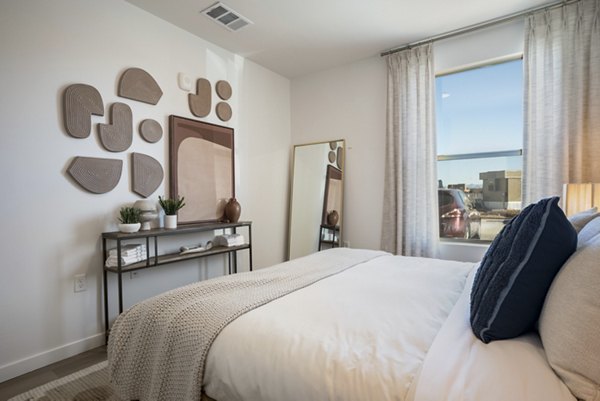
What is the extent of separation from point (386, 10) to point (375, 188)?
5.79 feet

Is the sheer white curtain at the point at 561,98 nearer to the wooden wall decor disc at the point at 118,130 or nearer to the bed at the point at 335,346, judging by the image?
the bed at the point at 335,346

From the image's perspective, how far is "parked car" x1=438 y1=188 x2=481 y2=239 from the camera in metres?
3.13

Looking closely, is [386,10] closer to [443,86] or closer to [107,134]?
[443,86]

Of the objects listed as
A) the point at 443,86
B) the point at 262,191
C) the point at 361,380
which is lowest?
the point at 361,380

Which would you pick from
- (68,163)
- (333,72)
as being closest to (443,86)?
(333,72)

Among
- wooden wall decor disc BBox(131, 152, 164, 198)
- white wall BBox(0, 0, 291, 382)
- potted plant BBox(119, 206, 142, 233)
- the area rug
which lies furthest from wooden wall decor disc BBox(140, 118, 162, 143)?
the area rug

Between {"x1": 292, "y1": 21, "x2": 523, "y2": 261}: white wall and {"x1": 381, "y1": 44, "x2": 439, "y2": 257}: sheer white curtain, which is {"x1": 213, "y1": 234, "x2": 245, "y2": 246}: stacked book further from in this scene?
{"x1": 381, "y1": 44, "x2": 439, "y2": 257}: sheer white curtain

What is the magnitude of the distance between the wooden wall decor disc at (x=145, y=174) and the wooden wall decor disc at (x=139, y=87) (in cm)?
48

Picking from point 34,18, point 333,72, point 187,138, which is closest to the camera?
point 34,18

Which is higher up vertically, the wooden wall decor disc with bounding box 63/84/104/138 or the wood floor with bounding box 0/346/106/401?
the wooden wall decor disc with bounding box 63/84/104/138

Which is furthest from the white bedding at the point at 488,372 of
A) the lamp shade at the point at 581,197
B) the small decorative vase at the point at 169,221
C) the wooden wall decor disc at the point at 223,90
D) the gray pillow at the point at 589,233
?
the wooden wall decor disc at the point at 223,90

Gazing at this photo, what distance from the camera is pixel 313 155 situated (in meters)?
4.01

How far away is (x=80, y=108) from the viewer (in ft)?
7.44

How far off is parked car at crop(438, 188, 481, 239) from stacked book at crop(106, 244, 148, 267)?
2.85 meters
